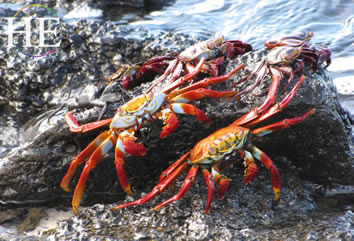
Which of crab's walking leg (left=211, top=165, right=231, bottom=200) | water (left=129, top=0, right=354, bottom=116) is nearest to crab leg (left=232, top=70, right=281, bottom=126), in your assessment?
crab's walking leg (left=211, top=165, right=231, bottom=200)

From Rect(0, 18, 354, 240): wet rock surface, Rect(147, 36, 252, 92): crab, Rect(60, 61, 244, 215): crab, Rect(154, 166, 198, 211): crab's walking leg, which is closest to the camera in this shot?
Rect(0, 18, 354, 240): wet rock surface

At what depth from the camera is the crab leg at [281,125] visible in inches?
107

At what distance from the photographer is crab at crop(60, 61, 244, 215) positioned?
2773 millimetres

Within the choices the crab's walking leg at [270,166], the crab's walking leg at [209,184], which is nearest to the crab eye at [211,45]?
the crab's walking leg at [270,166]

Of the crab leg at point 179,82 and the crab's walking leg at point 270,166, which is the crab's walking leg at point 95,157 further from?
the crab's walking leg at point 270,166

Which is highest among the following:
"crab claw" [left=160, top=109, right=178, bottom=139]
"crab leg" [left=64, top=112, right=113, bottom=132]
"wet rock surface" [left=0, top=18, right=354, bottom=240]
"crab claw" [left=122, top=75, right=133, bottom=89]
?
"crab claw" [left=160, top=109, right=178, bottom=139]

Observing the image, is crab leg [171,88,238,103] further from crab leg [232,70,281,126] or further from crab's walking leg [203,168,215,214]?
crab's walking leg [203,168,215,214]

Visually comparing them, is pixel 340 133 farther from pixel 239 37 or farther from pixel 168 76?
pixel 239 37

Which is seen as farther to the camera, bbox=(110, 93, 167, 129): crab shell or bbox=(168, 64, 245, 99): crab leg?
bbox=(168, 64, 245, 99): crab leg

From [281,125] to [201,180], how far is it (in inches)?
27.2

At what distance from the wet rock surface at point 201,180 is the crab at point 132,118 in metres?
0.12

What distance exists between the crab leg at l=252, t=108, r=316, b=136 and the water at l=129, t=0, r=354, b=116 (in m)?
2.98

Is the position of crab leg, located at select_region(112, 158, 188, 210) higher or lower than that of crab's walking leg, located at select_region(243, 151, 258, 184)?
lower

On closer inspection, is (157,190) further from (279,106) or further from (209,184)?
(279,106)
